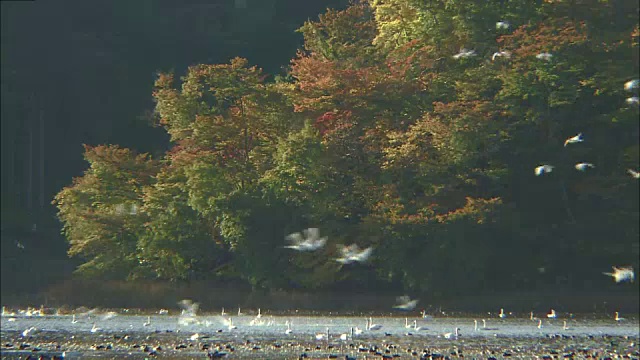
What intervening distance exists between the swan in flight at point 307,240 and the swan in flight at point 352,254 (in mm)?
692

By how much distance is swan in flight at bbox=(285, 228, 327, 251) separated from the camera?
31.8 metres

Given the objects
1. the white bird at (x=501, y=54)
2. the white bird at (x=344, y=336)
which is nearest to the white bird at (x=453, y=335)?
the white bird at (x=344, y=336)

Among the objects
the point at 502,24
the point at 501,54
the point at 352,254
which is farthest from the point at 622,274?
the point at 502,24

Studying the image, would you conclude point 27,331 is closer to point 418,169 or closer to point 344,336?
point 344,336

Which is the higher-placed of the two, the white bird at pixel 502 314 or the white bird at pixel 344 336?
the white bird at pixel 502 314

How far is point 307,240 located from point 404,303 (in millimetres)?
3684

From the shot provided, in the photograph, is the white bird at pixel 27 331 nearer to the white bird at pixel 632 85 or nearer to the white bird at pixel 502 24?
the white bird at pixel 502 24

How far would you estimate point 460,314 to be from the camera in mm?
29797

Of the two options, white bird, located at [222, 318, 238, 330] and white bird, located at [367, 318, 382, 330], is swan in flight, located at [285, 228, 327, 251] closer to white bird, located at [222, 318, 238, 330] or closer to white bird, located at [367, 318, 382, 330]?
white bird, located at [222, 318, 238, 330]

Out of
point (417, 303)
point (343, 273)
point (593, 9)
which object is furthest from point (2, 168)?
point (593, 9)

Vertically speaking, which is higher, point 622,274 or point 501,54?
point 501,54

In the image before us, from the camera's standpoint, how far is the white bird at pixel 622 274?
101 feet

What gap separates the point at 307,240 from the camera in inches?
1266

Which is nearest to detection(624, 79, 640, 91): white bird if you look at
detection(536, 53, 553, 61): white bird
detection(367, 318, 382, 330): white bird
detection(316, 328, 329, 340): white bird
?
detection(536, 53, 553, 61): white bird
